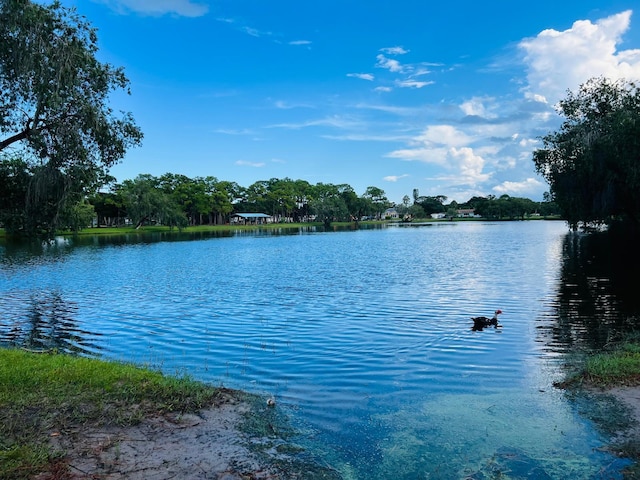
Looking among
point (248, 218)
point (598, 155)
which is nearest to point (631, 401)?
point (598, 155)

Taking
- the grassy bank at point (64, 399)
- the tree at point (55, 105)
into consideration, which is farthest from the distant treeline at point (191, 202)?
the grassy bank at point (64, 399)

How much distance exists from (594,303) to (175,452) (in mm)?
20751

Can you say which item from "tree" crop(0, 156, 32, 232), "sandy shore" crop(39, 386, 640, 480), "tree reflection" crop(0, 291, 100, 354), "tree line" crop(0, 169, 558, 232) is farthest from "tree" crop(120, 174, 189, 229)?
"sandy shore" crop(39, 386, 640, 480)

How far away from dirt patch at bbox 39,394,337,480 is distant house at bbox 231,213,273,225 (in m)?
168

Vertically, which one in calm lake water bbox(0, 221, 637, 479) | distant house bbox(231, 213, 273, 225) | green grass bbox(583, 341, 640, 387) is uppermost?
distant house bbox(231, 213, 273, 225)

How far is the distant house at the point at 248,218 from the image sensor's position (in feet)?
575

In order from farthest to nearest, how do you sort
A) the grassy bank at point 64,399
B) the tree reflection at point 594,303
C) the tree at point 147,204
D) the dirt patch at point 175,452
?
the tree at point 147,204 < the tree reflection at point 594,303 < the grassy bank at point 64,399 < the dirt patch at point 175,452

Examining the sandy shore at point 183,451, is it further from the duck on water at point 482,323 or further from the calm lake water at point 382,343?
the duck on water at point 482,323

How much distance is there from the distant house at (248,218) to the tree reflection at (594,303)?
145524 millimetres

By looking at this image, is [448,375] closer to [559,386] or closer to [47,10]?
[559,386]

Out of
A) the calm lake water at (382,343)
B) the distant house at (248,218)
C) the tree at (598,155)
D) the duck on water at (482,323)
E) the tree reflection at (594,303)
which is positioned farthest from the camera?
the distant house at (248,218)

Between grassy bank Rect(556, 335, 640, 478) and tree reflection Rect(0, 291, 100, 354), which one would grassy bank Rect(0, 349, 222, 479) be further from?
grassy bank Rect(556, 335, 640, 478)

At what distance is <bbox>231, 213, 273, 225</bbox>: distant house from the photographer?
175 m

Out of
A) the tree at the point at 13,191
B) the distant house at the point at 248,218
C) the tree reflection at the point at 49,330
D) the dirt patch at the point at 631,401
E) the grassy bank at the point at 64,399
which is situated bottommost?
the tree reflection at the point at 49,330
